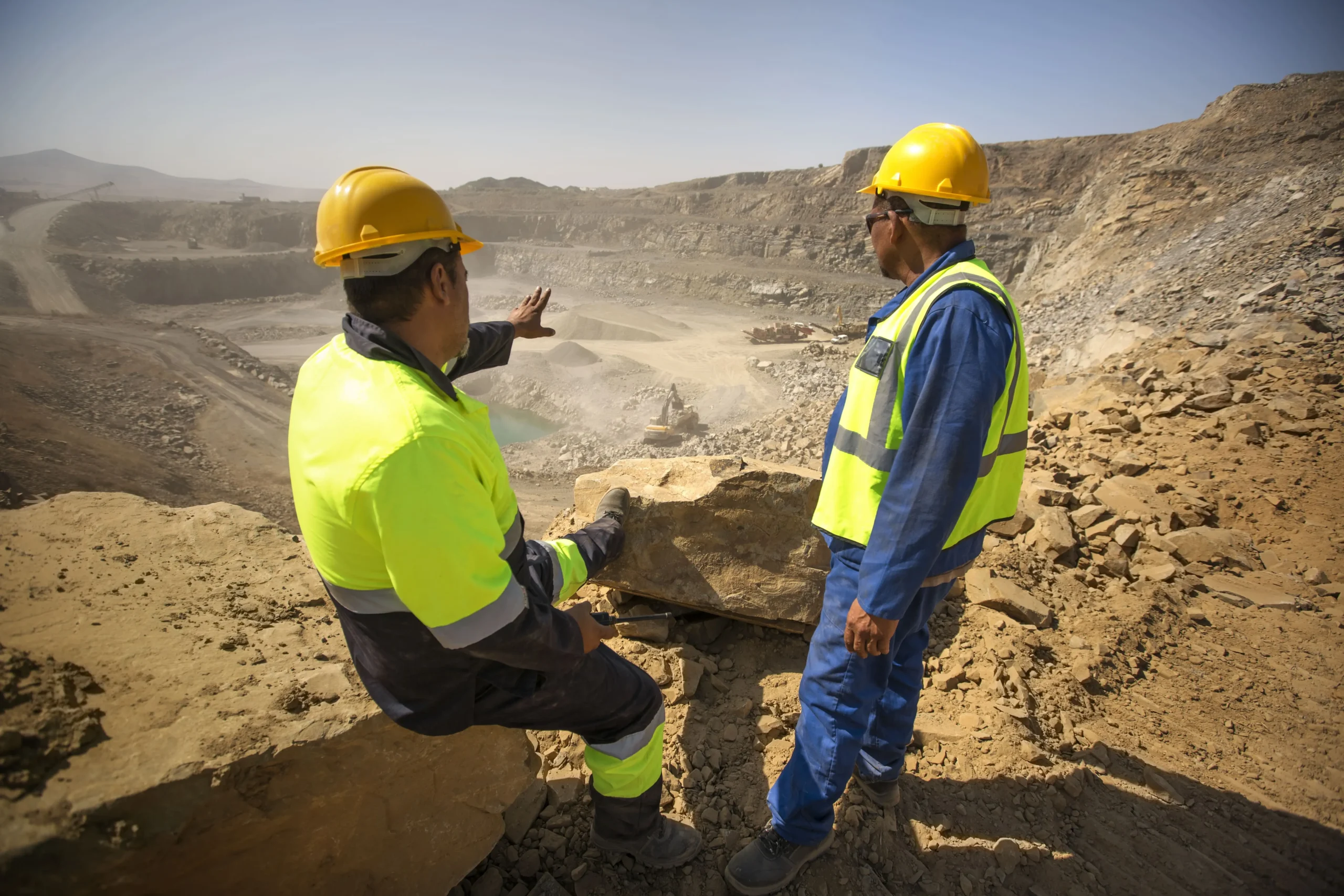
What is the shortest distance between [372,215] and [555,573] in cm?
136

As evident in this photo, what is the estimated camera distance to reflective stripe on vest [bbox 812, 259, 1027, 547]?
69.5 inches

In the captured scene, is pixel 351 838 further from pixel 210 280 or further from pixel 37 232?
pixel 37 232

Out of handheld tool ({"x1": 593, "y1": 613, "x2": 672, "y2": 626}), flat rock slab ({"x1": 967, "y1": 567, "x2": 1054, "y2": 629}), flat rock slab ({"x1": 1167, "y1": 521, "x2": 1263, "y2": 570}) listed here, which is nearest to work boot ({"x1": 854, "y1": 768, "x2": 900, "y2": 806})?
handheld tool ({"x1": 593, "y1": 613, "x2": 672, "y2": 626})

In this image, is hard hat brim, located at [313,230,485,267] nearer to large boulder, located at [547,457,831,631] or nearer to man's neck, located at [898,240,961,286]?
man's neck, located at [898,240,961,286]

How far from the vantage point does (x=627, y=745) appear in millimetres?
1874

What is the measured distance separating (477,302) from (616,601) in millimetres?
22251

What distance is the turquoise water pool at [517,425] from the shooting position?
14.2 meters

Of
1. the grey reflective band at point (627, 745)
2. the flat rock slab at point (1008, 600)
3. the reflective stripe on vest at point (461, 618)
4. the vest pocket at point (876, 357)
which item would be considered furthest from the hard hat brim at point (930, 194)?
the flat rock slab at point (1008, 600)

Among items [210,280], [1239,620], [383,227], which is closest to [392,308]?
[383,227]

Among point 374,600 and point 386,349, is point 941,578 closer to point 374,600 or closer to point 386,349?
point 374,600

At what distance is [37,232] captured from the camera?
971 inches

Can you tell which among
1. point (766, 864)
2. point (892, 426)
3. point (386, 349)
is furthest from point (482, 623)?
point (766, 864)

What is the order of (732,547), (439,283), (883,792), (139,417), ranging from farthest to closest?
(139,417) → (732,547) → (883,792) → (439,283)

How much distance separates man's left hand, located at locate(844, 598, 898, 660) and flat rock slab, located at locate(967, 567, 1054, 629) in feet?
5.32
